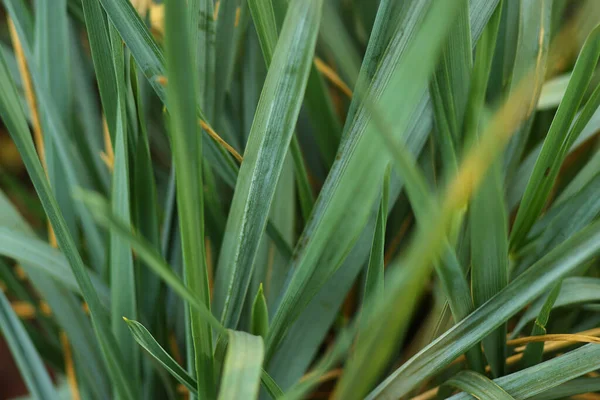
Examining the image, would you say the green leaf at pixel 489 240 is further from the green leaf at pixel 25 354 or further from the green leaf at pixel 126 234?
the green leaf at pixel 25 354

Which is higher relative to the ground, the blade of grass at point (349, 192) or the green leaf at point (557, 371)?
the blade of grass at point (349, 192)

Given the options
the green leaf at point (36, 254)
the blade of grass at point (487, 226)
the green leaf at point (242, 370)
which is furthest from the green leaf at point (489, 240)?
the green leaf at point (36, 254)

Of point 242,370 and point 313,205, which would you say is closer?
point 242,370

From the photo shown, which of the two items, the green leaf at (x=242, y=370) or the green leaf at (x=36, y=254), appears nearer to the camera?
the green leaf at (x=242, y=370)

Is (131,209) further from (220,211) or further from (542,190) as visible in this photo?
(542,190)

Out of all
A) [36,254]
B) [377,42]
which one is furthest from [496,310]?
[36,254]

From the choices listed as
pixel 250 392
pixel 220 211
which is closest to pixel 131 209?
pixel 220 211

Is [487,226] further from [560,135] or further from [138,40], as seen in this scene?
[138,40]
